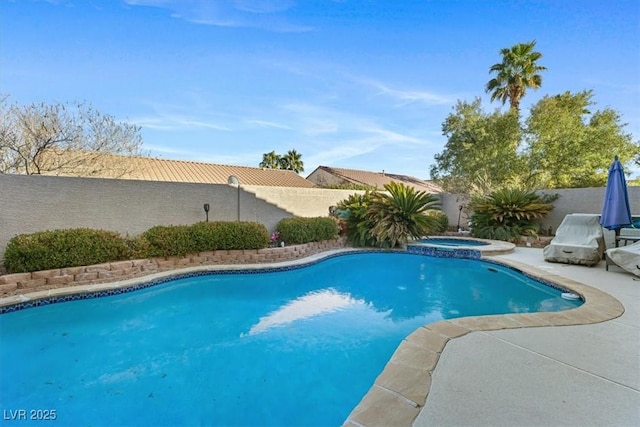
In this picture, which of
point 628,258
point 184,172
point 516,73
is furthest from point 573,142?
point 184,172

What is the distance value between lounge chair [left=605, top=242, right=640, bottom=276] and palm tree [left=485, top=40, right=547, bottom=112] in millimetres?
12861

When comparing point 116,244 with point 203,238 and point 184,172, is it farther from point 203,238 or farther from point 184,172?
point 184,172

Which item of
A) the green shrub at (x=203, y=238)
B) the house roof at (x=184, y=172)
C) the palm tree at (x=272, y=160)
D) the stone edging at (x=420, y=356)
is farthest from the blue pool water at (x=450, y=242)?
the palm tree at (x=272, y=160)

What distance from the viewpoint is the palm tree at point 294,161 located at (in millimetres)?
34375

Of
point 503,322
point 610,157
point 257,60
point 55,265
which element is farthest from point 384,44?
point 610,157

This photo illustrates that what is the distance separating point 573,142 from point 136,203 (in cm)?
1820

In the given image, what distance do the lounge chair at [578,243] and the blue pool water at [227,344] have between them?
1604 mm

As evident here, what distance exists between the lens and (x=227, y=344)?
4.15 m

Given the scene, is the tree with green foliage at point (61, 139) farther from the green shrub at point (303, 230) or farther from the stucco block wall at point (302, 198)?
the green shrub at point (303, 230)

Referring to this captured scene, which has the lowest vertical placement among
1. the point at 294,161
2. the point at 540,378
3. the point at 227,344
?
the point at 227,344

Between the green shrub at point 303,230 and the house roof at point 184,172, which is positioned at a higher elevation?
the house roof at point 184,172

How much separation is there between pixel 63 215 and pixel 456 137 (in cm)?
1845

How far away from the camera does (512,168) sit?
51.5 ft

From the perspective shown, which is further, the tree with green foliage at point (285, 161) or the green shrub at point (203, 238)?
the tree with green foliage at point (285, 161)
